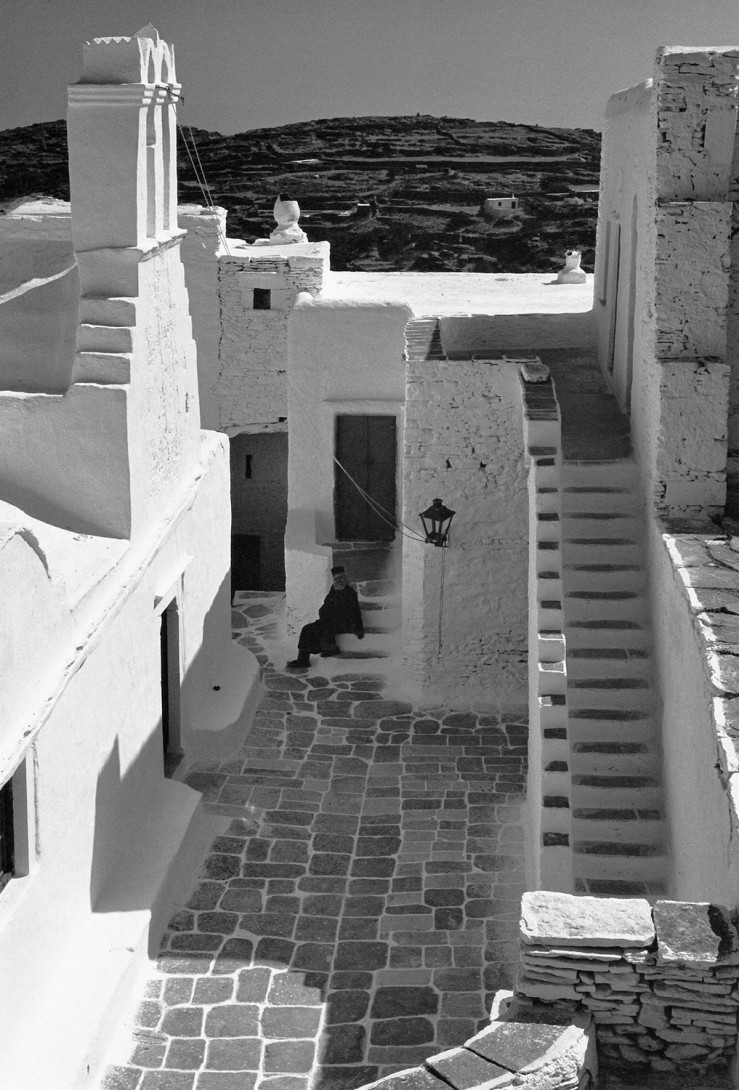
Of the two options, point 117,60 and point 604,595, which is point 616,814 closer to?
point 604,595

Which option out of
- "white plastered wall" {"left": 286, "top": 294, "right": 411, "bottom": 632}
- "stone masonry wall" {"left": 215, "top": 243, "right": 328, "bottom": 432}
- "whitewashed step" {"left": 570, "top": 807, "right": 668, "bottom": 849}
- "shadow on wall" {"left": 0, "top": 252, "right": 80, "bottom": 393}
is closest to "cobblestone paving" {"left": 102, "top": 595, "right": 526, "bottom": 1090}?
"whitewashed step" {"left": 570, "top": 807, "right": 668, "bottom": 849}

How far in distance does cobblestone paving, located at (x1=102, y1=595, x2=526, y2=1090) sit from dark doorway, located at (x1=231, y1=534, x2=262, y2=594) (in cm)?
763

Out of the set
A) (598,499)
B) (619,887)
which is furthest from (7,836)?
(598,499)

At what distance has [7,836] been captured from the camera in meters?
8.33

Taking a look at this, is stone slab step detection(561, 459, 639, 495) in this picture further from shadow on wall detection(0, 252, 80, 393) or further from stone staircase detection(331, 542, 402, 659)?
shadow on wall detection(0, 252, 80, 393)

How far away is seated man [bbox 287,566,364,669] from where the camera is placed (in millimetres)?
14844

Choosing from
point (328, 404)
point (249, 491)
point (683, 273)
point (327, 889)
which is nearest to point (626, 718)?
point (327, 889)

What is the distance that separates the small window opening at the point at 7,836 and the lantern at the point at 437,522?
614 cm

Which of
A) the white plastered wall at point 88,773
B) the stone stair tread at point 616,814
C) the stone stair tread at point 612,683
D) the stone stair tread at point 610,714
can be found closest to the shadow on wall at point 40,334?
the white plastered wall at point 88,773

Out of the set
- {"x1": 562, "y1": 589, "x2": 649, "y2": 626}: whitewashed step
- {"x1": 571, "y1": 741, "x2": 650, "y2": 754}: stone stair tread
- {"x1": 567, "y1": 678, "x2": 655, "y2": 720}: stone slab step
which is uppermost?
{"x1": 562, "y1": 589, "x2": 649, "y2": 626}: whitewashed step

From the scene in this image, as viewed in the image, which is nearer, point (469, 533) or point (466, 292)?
point (469, 533)

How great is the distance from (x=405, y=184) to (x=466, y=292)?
1945 cm

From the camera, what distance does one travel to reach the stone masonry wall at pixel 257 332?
1855cm

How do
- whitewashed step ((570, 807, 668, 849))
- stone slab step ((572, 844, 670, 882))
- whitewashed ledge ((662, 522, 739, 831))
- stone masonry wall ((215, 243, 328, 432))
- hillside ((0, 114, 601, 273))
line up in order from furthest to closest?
hillside ((0, 114, 601, 273))
stone masonry wall ((215, 243, 328, 432))
whitewashed step ((570, 807, 668, 849))
stone slab step ((572, 844, 670, 882))
whitewashed ledge ((662, 522, 739, 831))
